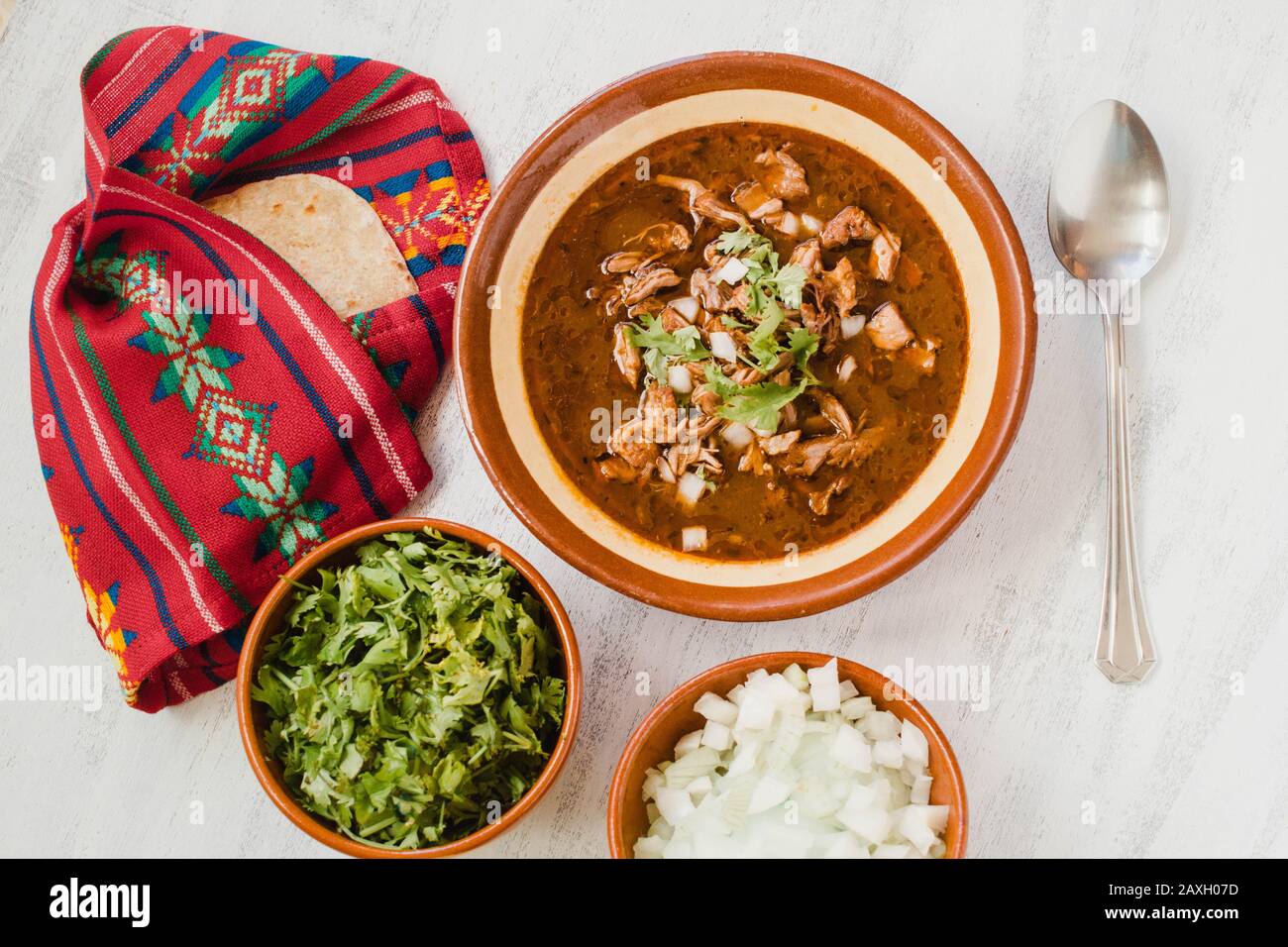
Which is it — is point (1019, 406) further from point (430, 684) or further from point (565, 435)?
point (430, 684)

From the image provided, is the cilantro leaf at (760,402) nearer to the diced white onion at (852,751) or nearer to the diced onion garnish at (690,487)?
the diced onion garnish at (690,487)

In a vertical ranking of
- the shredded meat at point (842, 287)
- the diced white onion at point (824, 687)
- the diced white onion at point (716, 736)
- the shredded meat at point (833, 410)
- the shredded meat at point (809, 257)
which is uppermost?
the shredded meat at point (809, 257)

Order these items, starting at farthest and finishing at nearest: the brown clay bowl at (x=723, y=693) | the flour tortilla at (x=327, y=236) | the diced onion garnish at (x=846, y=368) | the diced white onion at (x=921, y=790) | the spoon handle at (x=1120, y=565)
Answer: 1. the flour tortilla at (x=327, y=236)
2. the spoon handle at (x=1120, y=565)
3. the diced onion garnish at (x=846, y=368)
4. the diced white onion at (x=921, y=790)
5. the brown clay bowl at (x=723, y=693)

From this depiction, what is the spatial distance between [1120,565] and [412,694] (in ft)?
6.22

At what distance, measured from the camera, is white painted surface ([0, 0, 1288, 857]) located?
3.04 meters

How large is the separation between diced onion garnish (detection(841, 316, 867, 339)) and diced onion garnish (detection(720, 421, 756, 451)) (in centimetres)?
35

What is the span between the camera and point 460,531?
2.82 meters

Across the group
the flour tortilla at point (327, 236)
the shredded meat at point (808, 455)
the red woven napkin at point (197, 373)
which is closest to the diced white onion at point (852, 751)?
the shredded meat at point (808, 455)

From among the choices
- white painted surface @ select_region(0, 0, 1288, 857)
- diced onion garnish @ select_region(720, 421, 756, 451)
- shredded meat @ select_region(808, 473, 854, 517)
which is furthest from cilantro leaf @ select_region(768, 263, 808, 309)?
white painted surface @ select_region(0, 0, 1288, 857)

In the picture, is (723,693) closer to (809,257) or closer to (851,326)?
(851,326)

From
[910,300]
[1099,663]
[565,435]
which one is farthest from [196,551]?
[1099,663]

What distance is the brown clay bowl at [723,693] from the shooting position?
264cm

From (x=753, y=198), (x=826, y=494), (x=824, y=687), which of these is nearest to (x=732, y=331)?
(x=753, y=198)
